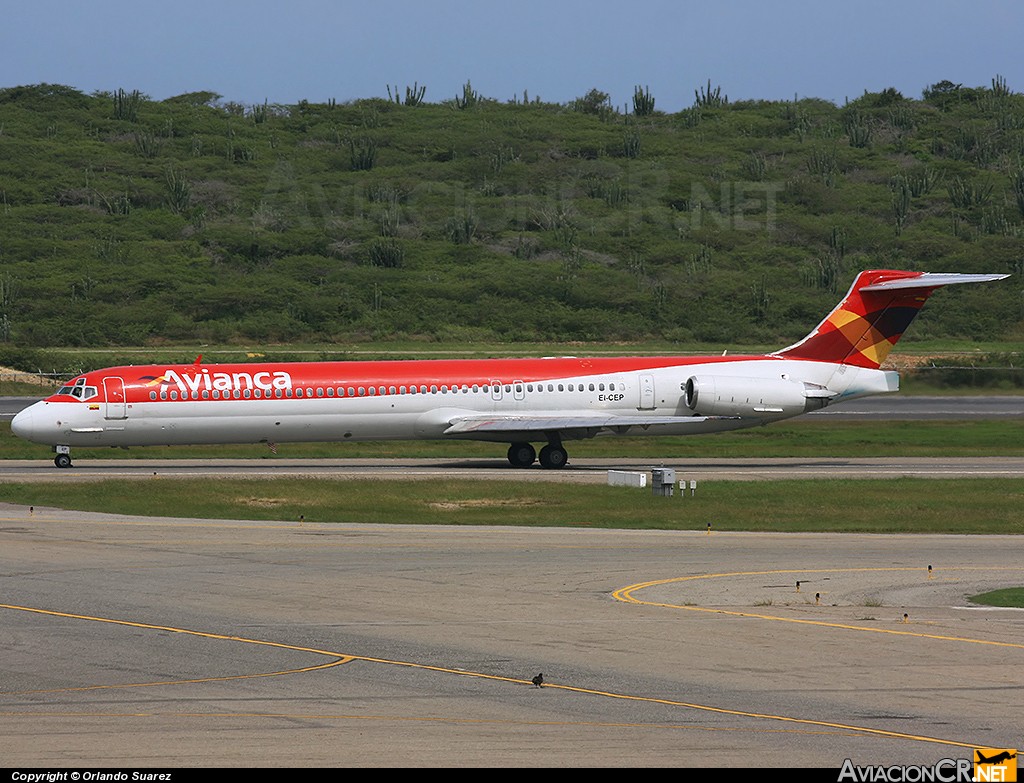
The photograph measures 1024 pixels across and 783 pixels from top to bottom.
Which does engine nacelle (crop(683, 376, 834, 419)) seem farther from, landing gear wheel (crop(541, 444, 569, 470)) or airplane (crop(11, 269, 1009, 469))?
landing gear wheel (crop(541, 444, 569, 470))

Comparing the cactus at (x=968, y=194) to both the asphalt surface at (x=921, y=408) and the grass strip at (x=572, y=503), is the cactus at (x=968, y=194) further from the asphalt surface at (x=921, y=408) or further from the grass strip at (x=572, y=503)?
the grass strip at (x=572, y=503)

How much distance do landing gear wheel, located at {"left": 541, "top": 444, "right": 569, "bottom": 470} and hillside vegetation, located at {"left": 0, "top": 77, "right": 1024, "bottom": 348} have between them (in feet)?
162

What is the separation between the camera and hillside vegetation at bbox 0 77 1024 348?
4013 inches

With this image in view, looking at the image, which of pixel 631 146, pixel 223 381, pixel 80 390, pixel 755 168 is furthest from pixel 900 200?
pixel 80 390

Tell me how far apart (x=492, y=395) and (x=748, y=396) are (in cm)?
838

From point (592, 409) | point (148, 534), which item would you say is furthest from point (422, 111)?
point (148, 534)

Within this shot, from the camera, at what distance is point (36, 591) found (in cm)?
2306

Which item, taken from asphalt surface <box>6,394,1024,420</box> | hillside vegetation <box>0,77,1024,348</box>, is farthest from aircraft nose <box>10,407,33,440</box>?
hillside vegetation <box>0,77,1024,348</box>

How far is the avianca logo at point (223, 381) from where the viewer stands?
151ft

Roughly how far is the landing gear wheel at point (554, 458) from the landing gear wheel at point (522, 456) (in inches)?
20.7

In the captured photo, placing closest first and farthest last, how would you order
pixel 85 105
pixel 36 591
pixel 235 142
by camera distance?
pixel 36 591
pixel 235 142
pixel 85 105

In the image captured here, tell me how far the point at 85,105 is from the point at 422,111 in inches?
1339

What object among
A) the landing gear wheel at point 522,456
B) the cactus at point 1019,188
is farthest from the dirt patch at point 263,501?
the cactus at point 1019,188

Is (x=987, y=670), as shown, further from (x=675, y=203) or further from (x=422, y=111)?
(x=422, y=111)
